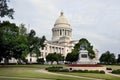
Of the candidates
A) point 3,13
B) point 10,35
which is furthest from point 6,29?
point 3,13

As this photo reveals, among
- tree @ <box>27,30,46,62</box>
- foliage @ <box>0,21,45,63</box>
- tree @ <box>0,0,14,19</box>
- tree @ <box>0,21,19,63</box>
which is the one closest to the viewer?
tree @ <box>0,0,14,19</box>

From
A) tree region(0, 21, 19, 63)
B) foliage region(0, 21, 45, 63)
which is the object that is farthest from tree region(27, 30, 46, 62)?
tree region(0, 21, 19, 63)

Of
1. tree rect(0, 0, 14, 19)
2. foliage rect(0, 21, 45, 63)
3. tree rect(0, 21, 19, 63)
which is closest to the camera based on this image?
tree rect(0, 0, 14, 19)

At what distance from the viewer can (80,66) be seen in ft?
239

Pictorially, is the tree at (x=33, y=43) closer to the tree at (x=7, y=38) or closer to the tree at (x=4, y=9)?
the tree at (x=7, y=38)

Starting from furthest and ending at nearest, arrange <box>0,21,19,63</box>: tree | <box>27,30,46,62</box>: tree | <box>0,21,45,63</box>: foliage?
1. <box>27,30,46,62</box>: tree
2. <box>0,21,45,63</box>: foliage
3. <box>0,21,19,63</box>: tree

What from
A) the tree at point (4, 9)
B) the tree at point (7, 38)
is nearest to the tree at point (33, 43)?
the tree at point (7, 38)

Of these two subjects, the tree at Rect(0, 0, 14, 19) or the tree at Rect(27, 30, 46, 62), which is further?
the tree at Rect(27, 30, 46, 62)

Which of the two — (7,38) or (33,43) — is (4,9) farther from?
(33,43)

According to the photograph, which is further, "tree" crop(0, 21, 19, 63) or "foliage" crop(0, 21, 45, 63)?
"foliage" crop(0, 21, 45, 63)

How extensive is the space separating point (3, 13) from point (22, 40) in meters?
44.4

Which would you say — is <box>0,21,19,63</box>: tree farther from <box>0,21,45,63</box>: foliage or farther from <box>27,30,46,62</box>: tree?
<box>27,30,46,62</box>: tree

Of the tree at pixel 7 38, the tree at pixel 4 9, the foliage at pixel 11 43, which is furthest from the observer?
the foliage at pixel 11 43

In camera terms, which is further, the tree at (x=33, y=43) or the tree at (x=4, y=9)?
the tree at (x=33, y=43)
